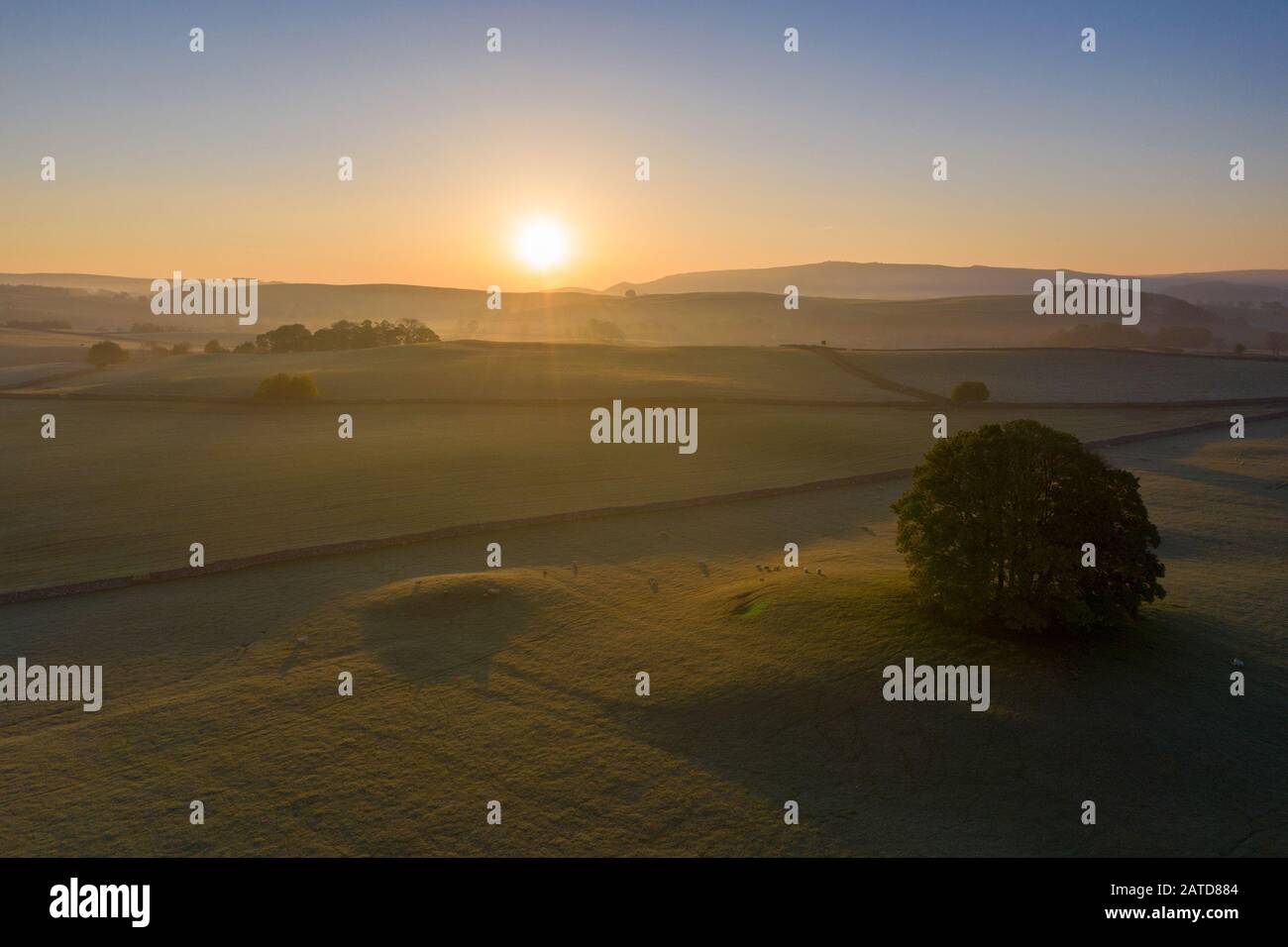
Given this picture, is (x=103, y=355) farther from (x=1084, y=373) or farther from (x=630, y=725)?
(x=1084, y=373)

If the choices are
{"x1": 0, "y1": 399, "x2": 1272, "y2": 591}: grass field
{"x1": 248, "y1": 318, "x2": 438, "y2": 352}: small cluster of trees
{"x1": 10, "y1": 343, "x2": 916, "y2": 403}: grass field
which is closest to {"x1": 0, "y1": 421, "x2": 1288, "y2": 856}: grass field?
{"x1": 0, "y1": 399, "x2": 1272, "y2": 591}: grass field

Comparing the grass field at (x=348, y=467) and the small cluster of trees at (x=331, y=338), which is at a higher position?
the small cluster of trees at (x=331, y=338)

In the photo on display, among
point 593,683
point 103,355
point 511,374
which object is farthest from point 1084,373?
point 103,355

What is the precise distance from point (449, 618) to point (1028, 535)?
18.1 m

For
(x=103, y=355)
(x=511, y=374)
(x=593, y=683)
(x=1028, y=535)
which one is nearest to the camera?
(x=593, y=683)

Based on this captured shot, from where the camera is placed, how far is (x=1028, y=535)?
21.3 meters

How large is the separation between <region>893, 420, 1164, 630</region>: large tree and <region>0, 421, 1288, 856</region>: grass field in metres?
1.26

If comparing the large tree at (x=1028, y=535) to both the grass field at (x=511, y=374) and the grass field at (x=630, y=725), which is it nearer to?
the grass field at (x=630, y=725)

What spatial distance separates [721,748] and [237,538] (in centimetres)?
2645

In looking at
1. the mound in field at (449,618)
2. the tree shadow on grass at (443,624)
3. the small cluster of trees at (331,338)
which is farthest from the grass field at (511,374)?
the tree shadow on grass at (443,624)

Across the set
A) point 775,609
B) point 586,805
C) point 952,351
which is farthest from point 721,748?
point 952,351

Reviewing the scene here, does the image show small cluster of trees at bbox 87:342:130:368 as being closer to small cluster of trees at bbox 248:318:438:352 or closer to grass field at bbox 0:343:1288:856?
small cluster of trees at bbox 248:318:438:352

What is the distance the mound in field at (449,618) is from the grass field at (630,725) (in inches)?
4.7

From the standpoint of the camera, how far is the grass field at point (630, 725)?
1523 centimetres
